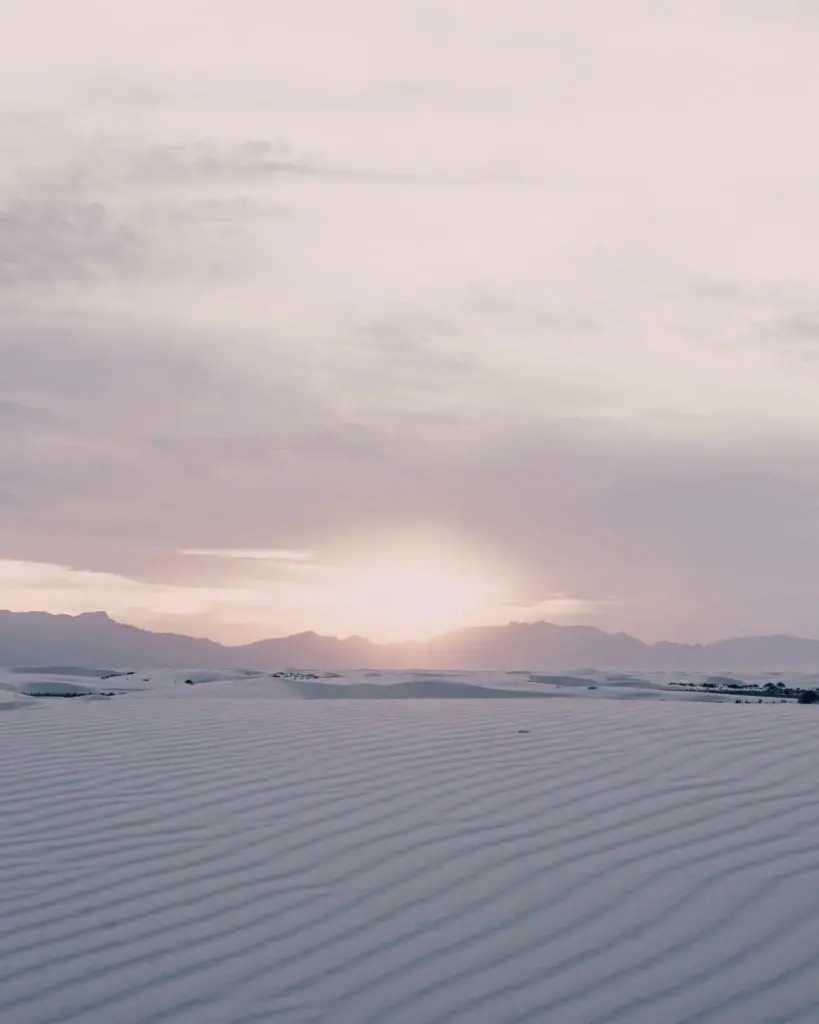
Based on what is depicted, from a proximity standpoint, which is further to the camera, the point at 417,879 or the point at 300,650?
the point at 300,650

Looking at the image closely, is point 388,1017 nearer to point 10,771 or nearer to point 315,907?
point 315,907

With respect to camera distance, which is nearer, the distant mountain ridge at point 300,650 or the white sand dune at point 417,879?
the white sand dune at point 417,879

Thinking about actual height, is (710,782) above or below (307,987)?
above

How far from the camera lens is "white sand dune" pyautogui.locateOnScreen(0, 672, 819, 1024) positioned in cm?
423

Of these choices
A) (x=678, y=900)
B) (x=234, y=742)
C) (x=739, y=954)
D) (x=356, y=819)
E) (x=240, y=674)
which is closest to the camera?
(x=739, y=954)

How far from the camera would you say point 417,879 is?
5.35 m

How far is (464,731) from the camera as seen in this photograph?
9086 millimetres

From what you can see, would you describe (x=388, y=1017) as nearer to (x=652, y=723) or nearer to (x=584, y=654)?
(x=652, y=723)

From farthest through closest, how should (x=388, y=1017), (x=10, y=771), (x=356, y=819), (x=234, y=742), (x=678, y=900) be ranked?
(x=234, y=742) → (x=10, y=771) → (x=356, y=819) → (x=678, y=900) → (x=388, y=1017)

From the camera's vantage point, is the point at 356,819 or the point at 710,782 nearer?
the point at 356,819

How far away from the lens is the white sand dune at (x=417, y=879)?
423 cm

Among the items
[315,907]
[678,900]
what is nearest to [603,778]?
[678,900]

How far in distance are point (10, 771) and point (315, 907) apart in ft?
11.8

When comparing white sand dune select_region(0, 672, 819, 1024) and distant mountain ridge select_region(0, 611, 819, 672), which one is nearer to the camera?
white sand dune select_region(0, 672, 819, 1024)
